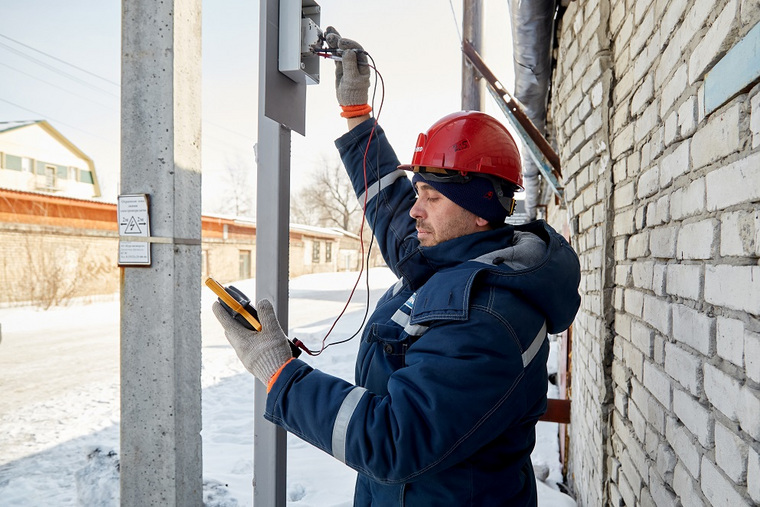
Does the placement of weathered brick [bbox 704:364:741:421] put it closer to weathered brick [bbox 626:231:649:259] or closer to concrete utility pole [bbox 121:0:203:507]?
weathered brick [bbox 626:231:649:259]

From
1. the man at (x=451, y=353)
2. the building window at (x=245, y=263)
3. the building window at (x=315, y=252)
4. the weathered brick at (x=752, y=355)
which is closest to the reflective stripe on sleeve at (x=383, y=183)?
the man at (x=451, y=353)

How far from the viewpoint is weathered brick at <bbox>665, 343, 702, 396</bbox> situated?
53.4 inches

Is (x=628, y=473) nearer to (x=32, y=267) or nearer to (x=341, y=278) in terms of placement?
(x=32, y=267)

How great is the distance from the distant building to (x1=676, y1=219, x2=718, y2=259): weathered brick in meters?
25.4

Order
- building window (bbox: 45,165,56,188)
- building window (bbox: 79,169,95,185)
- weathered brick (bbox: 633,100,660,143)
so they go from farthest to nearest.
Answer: building window (bbox: 79,169,95,185) → building window (bbox: 45,165,56,188) → weathered brick (bbox: 633,100,660,143)

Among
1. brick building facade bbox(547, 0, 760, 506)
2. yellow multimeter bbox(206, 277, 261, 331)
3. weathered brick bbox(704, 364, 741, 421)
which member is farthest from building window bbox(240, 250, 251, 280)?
weathered brick bbox(704, 364, 741, 421)

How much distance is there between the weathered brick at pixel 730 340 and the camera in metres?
1.11

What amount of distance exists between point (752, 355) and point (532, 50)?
2.96m

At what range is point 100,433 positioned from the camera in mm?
5082

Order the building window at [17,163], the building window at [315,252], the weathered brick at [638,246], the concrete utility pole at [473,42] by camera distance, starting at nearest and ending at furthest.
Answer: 1. the weathered brick at [638,246]
2. the concrete utility pole at [473,42]
3. the building window at [17,163]
4. the building window at [315,252]

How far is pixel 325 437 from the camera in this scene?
139 centimetres

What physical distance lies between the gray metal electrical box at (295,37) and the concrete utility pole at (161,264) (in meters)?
0.57

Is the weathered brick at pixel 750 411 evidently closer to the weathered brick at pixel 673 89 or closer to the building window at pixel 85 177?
the weathered brick at pixel 673 89

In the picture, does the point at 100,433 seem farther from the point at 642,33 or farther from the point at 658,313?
the point at 642,33
